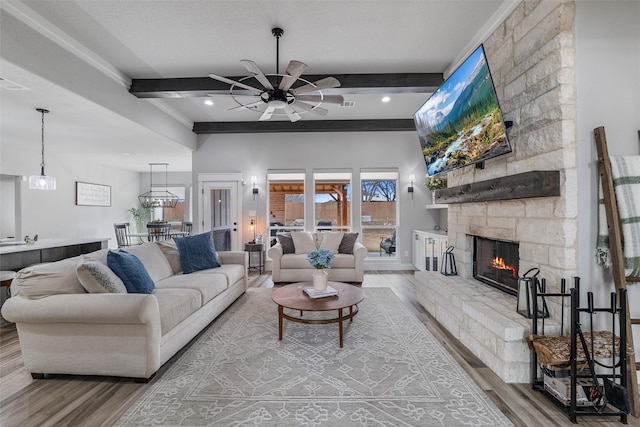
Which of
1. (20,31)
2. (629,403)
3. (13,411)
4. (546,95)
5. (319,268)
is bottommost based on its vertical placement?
(13,411)

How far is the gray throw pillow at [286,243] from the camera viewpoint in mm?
5355

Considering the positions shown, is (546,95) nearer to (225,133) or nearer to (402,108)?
(402,108)

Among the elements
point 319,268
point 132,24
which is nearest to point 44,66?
point 132,24

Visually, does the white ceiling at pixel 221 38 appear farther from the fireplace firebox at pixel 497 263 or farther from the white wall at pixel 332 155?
the fireplace firebox at pixel 497 263

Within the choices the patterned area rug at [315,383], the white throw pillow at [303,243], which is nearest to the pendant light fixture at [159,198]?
the white throw pillow at [303,243]

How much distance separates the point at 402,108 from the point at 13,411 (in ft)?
19.3

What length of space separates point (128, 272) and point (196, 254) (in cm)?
132

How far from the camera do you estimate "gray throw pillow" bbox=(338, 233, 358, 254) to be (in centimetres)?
517

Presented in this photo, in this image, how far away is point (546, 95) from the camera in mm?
2207

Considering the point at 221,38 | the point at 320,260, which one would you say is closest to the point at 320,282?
the point at 320,260

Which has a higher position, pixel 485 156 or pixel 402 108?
pixel 402 108

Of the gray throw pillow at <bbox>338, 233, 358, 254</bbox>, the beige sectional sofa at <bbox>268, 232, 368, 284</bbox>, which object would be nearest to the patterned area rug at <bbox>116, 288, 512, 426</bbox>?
the beige sectional sofa at <bbox>268, 232, 368, 284</bbox>

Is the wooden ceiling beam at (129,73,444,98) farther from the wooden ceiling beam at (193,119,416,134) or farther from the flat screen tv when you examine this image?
the wooden ceiling beam at (193,119,416,134)

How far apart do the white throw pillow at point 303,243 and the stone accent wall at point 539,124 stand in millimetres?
3057
